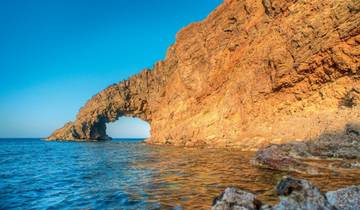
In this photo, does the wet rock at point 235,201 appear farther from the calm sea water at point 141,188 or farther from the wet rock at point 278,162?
the wet rock at point 278,162

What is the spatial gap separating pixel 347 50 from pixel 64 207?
33408 mm

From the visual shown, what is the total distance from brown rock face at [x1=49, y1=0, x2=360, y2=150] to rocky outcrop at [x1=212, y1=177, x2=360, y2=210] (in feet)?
82.8

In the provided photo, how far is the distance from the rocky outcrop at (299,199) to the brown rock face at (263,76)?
25238 mm

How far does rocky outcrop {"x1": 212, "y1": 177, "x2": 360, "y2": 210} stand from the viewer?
761cm

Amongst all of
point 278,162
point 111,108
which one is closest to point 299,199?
point 278,162

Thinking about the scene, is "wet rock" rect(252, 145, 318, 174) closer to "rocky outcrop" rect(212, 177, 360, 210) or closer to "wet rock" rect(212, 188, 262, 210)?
"rocky outcrop" rect(212, 177, 360, 210)

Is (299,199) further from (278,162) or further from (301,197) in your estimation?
(278,162)

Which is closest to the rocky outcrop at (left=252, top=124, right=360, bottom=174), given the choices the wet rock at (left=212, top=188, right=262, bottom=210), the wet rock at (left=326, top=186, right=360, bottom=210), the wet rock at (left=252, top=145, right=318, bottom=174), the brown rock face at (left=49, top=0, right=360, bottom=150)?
the wet rock at (left=252, top=145, right=318, bottom=174)

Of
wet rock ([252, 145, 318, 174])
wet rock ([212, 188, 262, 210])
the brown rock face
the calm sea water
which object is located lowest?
the calm sea water

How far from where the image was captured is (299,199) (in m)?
7.84

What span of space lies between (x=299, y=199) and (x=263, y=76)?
40.9m

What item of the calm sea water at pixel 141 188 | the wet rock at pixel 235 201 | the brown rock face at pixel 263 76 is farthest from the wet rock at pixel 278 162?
the brown rock face at pixel 263 76

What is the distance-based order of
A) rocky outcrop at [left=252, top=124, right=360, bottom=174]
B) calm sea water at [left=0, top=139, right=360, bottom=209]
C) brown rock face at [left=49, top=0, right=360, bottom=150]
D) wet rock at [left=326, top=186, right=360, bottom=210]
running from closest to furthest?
wet rock at [left=326, top=186, right=360, bottom=210] → calm sea water at [left=0, top=139, right=360, bottom=209] → rocky outcrop at [left=252, top=124, right=360, bottom=174] → brown rock face at [left=49, top=0, right=360, bottom=150]

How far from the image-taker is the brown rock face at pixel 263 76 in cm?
3472
